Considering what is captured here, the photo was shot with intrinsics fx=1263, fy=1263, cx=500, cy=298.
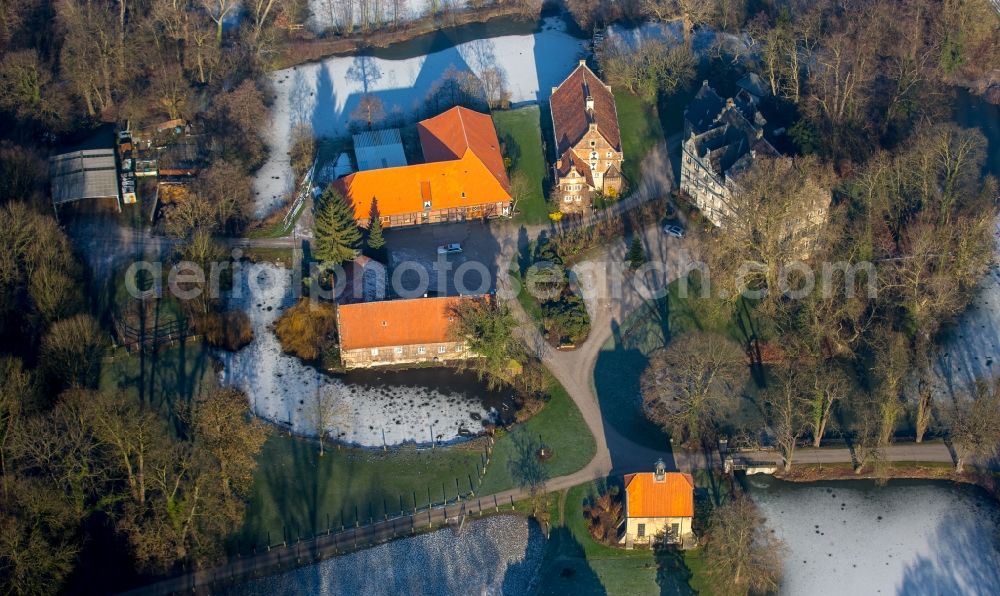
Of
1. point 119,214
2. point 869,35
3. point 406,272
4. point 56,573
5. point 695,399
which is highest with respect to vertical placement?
point 869,35

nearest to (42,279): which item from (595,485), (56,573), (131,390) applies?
(131,390)

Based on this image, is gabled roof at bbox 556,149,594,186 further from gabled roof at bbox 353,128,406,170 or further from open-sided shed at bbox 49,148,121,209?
open-sided shed at bbox 49,148,121,209

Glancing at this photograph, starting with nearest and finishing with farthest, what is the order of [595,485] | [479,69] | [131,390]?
[595,485], [131,390], [479,69]

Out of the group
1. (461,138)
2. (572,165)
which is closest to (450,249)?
(461,138)

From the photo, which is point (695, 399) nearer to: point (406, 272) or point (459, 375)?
point (459, 375)

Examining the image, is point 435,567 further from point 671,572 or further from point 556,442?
point 671,572

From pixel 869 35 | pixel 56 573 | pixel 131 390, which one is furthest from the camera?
pixel 869 35
